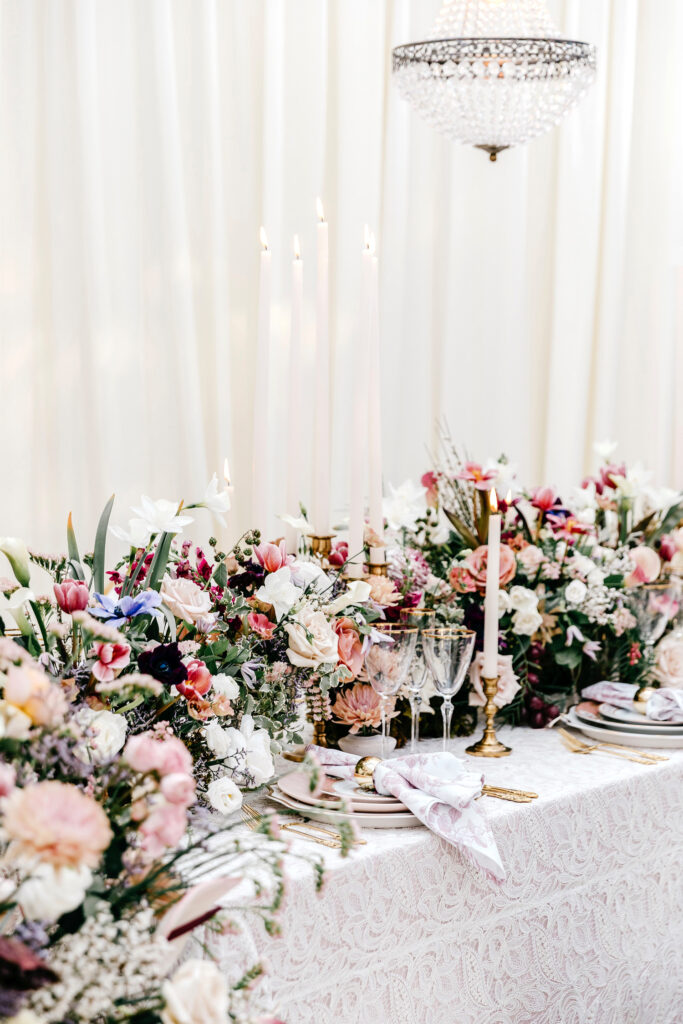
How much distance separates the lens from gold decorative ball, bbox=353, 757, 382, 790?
56.2 inches

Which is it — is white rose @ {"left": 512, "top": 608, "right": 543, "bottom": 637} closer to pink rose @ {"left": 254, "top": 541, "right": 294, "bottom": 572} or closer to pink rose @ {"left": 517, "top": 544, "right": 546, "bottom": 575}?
pink rose @ {"left": 517, "top": 544, "right": 546, "bottom": 575}

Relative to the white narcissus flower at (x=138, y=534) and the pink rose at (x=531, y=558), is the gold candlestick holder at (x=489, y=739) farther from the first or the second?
the white narcissus flower at (x=138, y=534)

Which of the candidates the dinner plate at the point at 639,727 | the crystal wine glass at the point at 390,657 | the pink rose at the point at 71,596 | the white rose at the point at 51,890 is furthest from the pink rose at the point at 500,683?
the white rose at the point at 51,890

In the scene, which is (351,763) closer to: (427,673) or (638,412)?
(427,673)

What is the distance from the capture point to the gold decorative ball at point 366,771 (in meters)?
1.43

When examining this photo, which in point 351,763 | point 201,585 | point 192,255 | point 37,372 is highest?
point 192,255

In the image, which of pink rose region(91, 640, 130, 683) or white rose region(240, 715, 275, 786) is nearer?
pink rose region(91, 640, 130, 683)

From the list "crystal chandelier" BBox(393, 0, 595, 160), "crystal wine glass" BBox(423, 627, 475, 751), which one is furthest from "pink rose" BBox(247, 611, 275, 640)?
"crystal chandelier" BBox(393, 0, 595, 160)

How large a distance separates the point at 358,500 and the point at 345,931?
64 centimetres

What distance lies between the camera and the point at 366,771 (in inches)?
57.2

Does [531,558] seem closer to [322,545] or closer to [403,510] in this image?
[403,510]

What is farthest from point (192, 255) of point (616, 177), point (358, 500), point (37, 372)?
point (616, 177)

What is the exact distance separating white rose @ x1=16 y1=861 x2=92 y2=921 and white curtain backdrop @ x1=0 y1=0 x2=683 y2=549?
3.45 ft

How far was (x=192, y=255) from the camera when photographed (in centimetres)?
253
